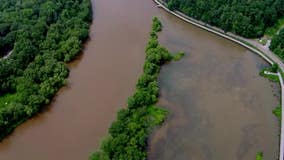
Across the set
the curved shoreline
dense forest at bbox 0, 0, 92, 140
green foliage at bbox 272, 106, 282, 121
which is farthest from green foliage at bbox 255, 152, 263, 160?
dense forest at bbox 0, 0, 92, 140

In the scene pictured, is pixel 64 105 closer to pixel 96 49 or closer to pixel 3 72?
pixel 3 72

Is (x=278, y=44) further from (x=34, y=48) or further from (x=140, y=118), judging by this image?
(x=34, y=48)

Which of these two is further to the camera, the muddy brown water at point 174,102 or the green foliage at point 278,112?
the green foliage at point 278,112

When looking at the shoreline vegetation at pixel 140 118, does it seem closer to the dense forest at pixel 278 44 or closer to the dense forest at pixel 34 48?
the dense forest at pixel 34 48

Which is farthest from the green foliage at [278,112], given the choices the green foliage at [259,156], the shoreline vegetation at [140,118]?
the shoreline vegetation at [140,118]

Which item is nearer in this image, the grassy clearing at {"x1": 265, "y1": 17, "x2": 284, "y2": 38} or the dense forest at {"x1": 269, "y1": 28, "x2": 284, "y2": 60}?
the dense forest at {"x1": 269, "y1": 28, "x2": 284, "y2": 60}

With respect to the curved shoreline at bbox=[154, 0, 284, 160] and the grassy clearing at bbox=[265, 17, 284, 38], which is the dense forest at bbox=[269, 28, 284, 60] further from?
the grassy clearing at bbox=[265, 17, 284, 38]

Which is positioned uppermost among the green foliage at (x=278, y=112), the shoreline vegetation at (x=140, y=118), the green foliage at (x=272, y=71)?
the green foliage at (x=272, y=71)
